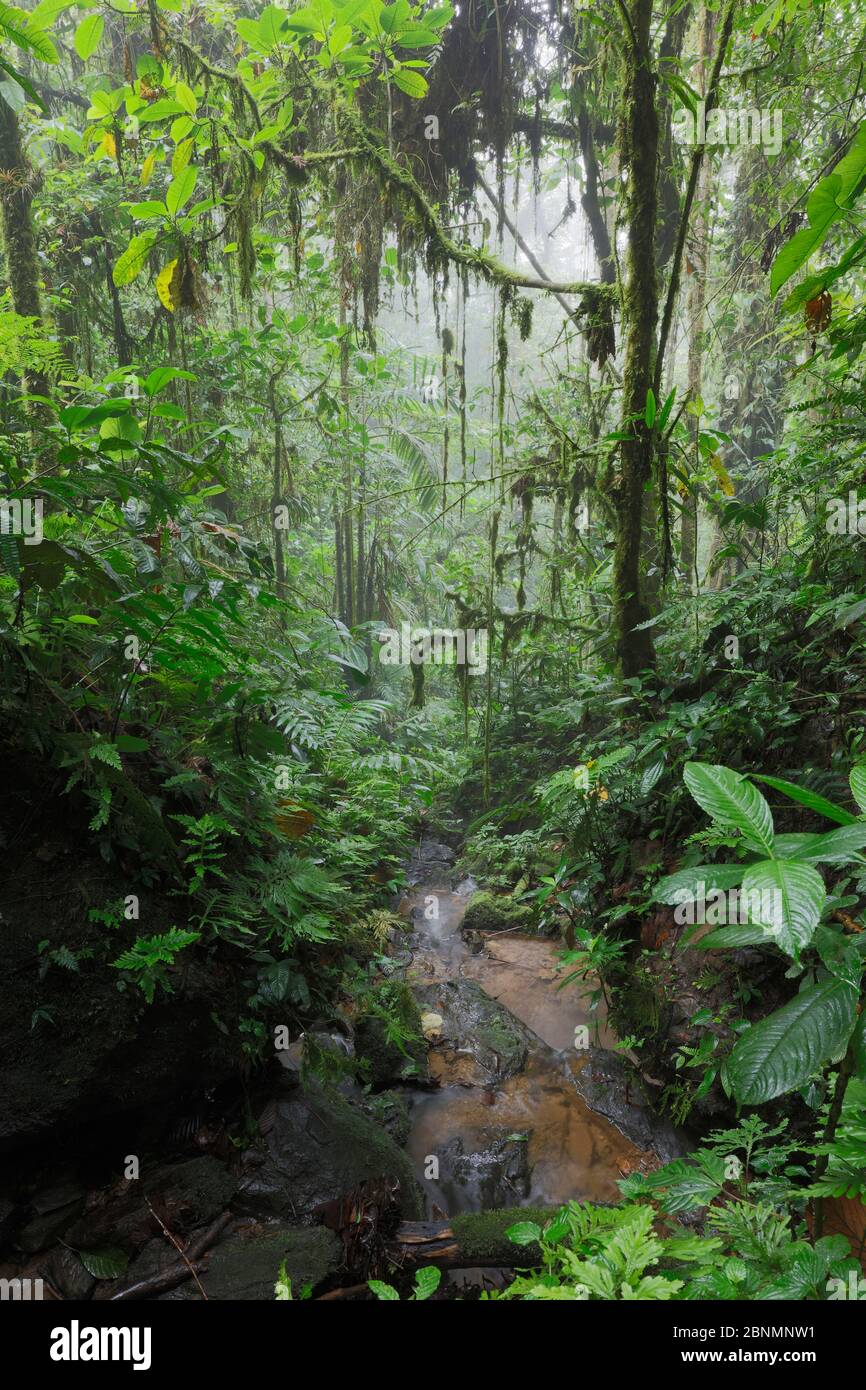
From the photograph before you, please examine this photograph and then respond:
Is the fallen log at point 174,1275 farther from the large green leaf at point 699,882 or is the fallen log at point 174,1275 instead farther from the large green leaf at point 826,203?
the large green leaf at point 826,203

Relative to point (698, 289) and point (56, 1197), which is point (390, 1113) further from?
point (698, 289)

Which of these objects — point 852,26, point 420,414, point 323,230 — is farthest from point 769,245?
point 420,414

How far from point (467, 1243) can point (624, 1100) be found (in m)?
1.65

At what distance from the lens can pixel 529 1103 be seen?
3.96m

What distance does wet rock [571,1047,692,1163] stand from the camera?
3.44 m

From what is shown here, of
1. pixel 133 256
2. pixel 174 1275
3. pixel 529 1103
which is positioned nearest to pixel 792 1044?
pixel 174 1275

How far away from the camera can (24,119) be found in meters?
6.62

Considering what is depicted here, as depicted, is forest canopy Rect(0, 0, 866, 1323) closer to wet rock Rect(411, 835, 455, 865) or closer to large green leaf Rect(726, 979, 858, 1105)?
large green leaf Rect(726, 979, 858, 1105)

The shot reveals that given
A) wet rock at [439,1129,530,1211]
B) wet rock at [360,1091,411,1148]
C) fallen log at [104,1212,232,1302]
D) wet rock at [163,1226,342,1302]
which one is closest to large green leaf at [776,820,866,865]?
wet rock at [163,1226,342,1302]

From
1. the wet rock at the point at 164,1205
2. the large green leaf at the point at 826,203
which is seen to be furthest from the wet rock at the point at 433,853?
the large green leaf at the point at 826,203

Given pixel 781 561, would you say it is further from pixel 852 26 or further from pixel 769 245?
pixel 852 26

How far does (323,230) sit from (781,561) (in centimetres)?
531

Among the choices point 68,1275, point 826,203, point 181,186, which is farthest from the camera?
point 181,186

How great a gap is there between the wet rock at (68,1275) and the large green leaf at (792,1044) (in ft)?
7.56
